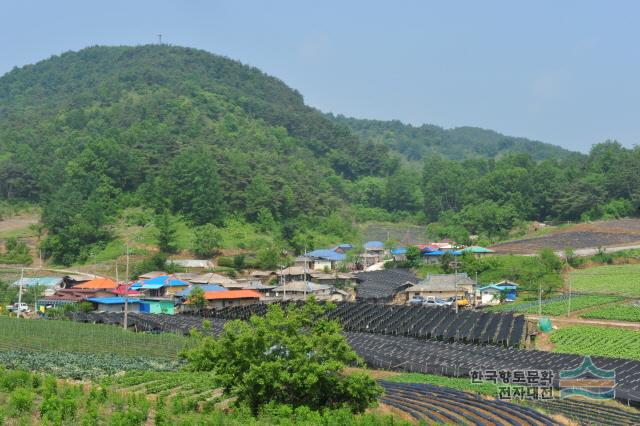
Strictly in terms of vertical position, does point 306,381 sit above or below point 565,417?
above

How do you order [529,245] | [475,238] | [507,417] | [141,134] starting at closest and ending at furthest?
1. [507,417]
2. [529,245]
3. [475,238]
4. [141,134]

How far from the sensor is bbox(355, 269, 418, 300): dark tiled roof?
192 feet

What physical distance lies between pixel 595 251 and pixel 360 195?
50.2 metres

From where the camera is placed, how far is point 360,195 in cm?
11525

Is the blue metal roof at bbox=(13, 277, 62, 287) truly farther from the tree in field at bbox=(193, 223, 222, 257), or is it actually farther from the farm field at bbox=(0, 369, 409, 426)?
the farm field at bbox=(0, 369, 409, 426)

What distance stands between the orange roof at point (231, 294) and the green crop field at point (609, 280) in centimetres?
2388

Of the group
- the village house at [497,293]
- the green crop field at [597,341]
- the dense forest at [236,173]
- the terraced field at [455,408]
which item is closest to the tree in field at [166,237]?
→ the dense forest at [236,173]

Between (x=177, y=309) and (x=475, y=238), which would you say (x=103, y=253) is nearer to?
(x=177, y=309)

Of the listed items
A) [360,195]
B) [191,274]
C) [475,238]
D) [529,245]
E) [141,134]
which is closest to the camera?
[191,274]

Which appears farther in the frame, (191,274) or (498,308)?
(191,274)

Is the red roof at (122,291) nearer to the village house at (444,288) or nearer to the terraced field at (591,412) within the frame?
the village house at (444,288)

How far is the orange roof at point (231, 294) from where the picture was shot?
177 ft

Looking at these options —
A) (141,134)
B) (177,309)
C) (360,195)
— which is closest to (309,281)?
(177,309)

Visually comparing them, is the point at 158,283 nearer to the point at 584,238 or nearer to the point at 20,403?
the point at 20,403
